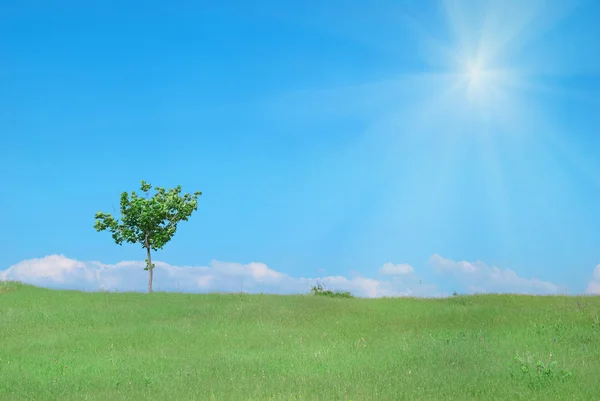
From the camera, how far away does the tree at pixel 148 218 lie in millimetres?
41438

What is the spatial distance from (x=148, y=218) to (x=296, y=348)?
79.8 feet

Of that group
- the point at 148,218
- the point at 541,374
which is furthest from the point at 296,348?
the point at 148,218

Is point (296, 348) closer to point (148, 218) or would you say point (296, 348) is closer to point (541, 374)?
point (541, 374)

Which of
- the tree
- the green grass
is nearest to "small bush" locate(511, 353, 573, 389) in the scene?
the green grass

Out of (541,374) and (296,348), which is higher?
(296,348)

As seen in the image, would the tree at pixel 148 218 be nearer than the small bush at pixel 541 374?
No

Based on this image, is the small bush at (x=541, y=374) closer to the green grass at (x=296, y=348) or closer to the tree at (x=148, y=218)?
the green grass at (x=296, y=348)

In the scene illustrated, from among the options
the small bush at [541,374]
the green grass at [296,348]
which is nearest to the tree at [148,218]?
the green grass at [296,348]

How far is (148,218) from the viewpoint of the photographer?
1624 inches

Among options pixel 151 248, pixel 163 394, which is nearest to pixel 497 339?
pixel 163 394

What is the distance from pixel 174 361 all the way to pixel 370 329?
8430 mm

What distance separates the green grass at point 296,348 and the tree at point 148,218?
9.64m

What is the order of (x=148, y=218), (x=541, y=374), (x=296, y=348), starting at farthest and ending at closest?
1. (x=148, y=218)
2. (x=296, y=348)
3. (x=541, y=374)

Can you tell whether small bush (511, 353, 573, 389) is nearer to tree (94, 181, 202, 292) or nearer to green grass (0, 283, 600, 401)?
green grass (0, 283, 600, 401)
